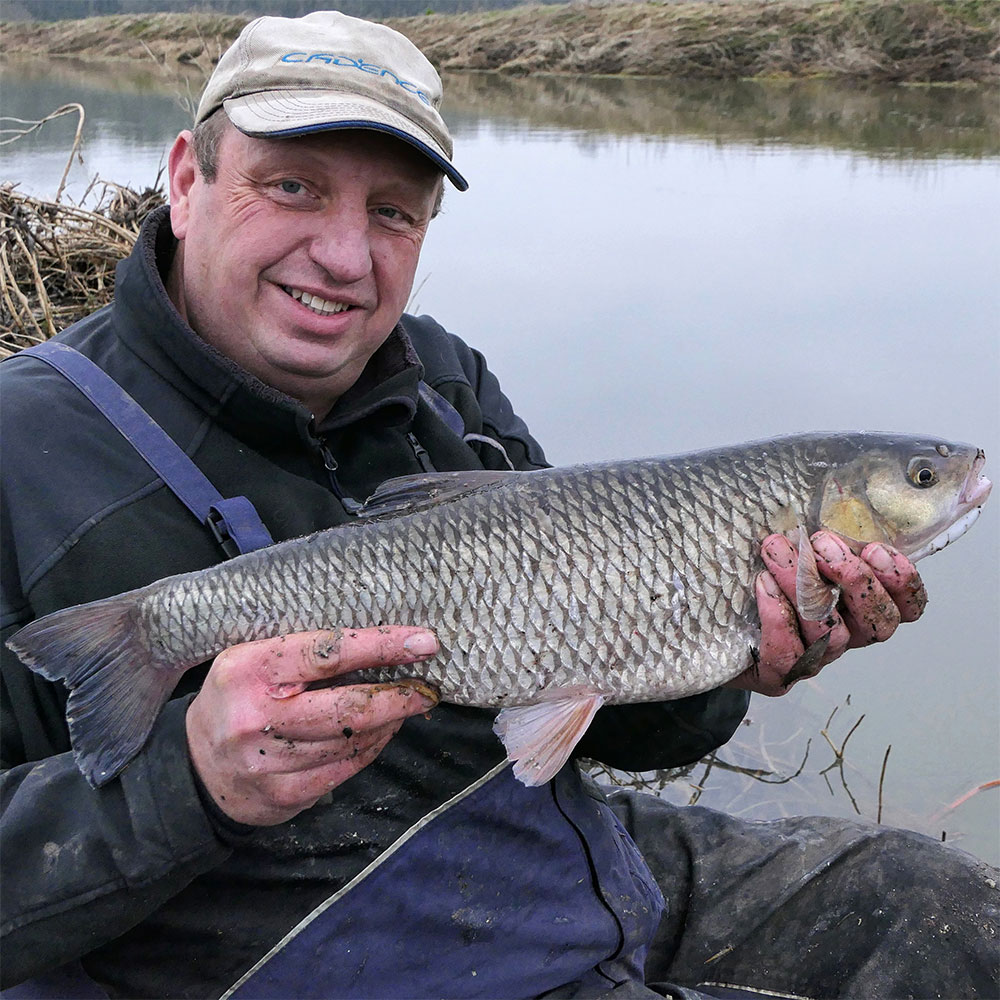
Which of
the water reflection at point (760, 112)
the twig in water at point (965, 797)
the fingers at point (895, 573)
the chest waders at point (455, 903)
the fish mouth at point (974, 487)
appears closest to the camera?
the chest waders at point (455, 903)

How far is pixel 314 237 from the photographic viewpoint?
6.20 feet

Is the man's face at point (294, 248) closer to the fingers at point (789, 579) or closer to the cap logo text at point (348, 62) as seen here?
the cap logo text at point (348, 62)

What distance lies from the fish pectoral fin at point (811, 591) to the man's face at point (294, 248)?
0.88m

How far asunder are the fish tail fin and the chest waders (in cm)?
22

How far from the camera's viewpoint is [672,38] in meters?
19.0

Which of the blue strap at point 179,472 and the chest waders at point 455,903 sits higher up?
the blue strap at point 179,472

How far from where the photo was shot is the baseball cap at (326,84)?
1812 millimetres

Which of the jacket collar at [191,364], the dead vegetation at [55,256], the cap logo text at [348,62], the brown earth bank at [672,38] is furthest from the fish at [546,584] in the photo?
the brown earth bank at [672,38]

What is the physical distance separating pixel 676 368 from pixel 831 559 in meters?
4.22

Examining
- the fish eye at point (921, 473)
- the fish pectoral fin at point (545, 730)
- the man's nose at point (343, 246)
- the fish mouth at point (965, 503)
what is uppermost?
the man's nose at point (343, 246)

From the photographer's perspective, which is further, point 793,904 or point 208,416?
point 793,904

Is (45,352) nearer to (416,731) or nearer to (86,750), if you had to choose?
(86,750)

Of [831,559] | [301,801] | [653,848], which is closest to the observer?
[301,801]

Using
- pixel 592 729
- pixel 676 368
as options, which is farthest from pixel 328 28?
pixel 676 368
